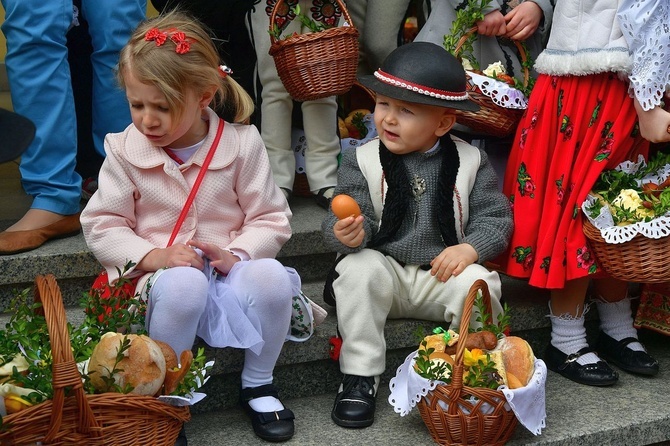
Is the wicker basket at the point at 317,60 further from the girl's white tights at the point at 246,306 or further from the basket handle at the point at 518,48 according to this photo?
the girl's white tights at the point at 246,306

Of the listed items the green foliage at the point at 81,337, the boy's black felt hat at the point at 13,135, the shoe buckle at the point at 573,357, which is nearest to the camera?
the boy's black felt hat at the point at 13,135

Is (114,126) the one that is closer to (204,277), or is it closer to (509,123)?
(204,277)

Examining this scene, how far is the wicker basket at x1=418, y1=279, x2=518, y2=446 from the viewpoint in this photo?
2928 mm

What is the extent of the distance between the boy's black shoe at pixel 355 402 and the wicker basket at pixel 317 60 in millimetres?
1174

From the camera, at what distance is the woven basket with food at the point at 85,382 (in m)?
2.45

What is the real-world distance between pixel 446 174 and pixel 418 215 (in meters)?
0.18

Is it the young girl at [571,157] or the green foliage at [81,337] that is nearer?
the green foliage at [81,337]

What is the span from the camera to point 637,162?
3.62 metres

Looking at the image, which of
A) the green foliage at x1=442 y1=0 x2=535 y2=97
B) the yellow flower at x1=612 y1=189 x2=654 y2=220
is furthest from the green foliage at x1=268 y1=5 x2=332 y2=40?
the yellow flower at x1=612 y1=189 x2=654 y2=220

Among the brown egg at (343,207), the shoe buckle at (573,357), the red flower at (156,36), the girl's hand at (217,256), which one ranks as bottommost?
the shoe buckle at (573,357)

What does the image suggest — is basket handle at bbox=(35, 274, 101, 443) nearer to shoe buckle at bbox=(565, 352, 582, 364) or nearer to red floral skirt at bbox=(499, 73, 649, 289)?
red floral skirt at bbox=(499, 73, 649, 289)

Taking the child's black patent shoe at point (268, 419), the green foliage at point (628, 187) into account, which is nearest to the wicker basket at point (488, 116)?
the green foliage at point (628, 187)

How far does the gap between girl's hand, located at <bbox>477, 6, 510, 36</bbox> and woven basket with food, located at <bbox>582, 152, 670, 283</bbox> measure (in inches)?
27.6

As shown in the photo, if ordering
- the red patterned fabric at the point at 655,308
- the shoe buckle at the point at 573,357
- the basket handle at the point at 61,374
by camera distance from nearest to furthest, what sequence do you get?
1. the basket handle at the point at 61,374
2. the shoe buckle at the point at 573,357
3. the red patterned fabric at the point at 655,308
